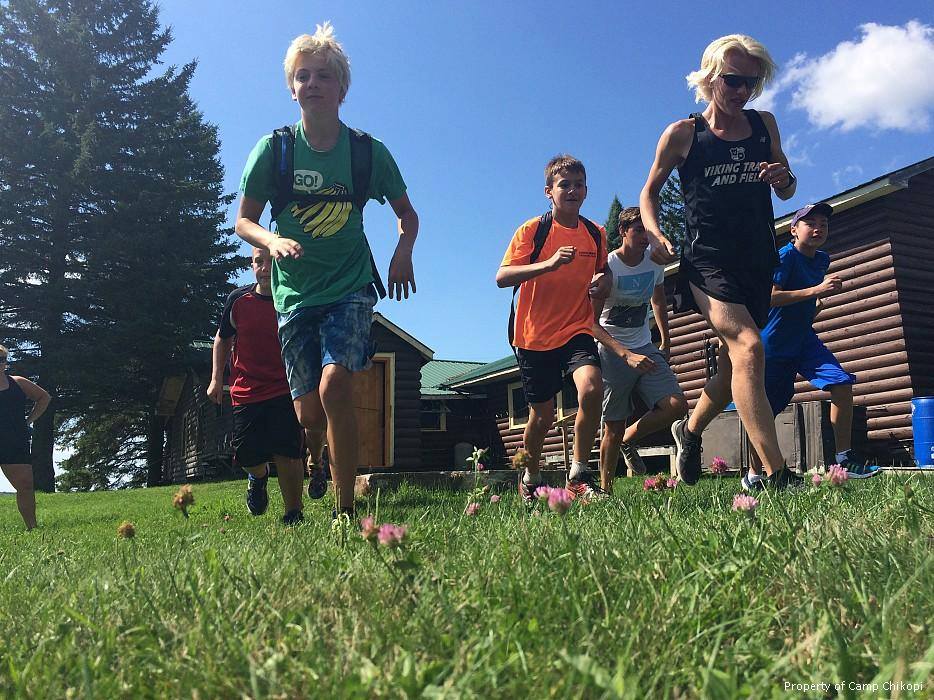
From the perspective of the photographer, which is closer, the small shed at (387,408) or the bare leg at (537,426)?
the bare leg at (537,426)

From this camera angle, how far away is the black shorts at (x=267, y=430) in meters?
5.92

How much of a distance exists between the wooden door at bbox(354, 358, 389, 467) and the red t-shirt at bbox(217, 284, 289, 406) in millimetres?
14753

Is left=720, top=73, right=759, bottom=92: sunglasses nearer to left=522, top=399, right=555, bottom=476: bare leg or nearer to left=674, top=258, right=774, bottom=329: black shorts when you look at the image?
left=674, top=258, right=774, bottom=329: black shorts

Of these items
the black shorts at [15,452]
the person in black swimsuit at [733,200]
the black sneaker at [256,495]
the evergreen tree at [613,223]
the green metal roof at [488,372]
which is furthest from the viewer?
the evergreen tree at [613,223]

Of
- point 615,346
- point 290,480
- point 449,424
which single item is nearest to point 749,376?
point 615,346

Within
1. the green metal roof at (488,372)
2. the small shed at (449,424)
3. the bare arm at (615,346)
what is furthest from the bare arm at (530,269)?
the small shed at (449,424)

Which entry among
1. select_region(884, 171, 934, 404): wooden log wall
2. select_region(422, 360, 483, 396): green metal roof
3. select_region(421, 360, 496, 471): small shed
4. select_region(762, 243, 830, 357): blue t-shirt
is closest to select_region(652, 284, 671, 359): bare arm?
select_region(762, 243, 830, 357): blue t-shirt

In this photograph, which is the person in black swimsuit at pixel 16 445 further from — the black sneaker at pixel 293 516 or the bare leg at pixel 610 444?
the bare leg at pixel 610 444

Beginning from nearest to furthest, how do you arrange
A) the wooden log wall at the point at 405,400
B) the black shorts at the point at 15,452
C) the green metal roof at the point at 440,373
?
the black shorts at the point at 15,452
the wooden log wall at the point at 405,400
the green metal roof at the point at 440,373

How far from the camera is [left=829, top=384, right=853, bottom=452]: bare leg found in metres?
6.59

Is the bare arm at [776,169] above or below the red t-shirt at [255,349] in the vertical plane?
above

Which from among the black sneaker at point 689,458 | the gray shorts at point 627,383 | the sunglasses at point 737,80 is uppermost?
the sunglasses at point 737,80

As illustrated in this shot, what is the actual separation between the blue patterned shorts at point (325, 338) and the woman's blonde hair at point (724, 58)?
232 cm

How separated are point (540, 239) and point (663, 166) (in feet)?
4.28
